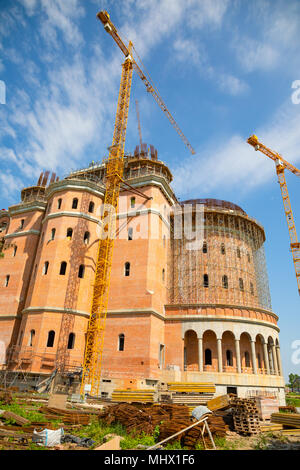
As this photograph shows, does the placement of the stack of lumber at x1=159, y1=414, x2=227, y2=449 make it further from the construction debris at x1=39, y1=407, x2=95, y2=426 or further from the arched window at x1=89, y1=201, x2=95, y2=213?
the arched window at x1=89, y1=201, x2=95, y2=213

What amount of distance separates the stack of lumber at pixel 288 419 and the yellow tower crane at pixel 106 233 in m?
16.4

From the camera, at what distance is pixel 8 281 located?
119 ft

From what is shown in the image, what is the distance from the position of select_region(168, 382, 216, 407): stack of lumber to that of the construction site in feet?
0.26

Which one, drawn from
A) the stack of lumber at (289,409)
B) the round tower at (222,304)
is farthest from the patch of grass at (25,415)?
the stack of lumber at (289,409)

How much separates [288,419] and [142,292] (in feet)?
56.3

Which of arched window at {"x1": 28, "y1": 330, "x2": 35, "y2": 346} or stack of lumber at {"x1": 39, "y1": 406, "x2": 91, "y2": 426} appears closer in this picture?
stack of lumber at {"x1": 39, "y1": 406, "x2": 91, "y2": 426}

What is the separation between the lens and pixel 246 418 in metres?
14.4

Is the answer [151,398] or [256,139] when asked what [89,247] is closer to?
[151,398]

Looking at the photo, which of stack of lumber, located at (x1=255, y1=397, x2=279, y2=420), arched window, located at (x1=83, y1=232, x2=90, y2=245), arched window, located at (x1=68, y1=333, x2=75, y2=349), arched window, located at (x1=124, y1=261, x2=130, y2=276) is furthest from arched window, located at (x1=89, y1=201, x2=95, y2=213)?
stack of lumber, located at (x1=255, y1=397, x2=279, y2=420)

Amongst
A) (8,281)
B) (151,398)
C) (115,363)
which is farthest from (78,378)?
(8,281)

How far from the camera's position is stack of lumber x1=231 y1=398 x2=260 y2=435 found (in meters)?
14.2

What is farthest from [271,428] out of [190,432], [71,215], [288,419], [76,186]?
[76,186]

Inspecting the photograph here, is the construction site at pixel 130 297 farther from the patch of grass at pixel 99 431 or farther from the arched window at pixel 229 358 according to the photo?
the patch of grass at pixel 99 431
